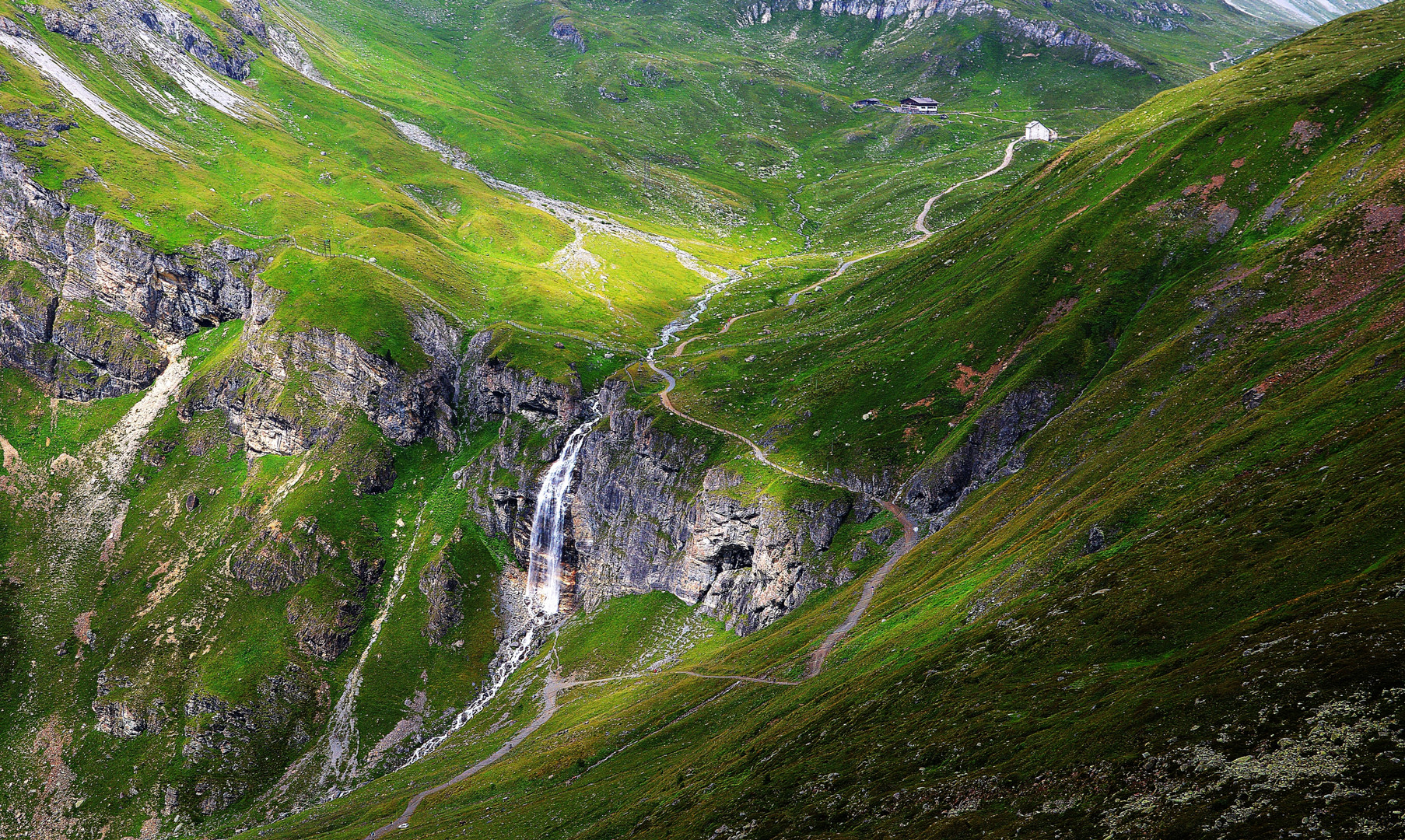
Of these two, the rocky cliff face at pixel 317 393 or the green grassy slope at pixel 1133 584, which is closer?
the green grassy slope at pixel 1133 584

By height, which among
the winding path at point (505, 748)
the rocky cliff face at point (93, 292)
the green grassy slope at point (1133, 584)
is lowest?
the winding path at point (505, 748)

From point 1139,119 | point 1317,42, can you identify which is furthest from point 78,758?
point 1317,42

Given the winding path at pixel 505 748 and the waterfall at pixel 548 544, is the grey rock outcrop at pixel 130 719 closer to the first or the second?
the waterfall at pixel 548 544

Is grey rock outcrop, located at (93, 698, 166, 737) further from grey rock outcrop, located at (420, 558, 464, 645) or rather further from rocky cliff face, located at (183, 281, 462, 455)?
rocky cliff face, located at (183, 281, 462, 455)

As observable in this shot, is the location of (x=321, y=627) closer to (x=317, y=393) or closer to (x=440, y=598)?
(x=440, y=598)

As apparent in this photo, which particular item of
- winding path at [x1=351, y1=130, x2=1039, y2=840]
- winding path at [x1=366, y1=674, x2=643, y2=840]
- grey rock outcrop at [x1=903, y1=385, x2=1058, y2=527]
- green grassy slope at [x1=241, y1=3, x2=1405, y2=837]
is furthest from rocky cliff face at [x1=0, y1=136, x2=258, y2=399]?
grey rock outcrop at [x1=903, y1=385, x2=1058, y2=527]

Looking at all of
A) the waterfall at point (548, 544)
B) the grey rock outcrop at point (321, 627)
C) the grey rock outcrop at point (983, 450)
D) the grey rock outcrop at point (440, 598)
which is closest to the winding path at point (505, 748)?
the waterfall at point (548, 544)

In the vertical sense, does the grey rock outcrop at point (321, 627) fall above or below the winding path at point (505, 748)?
above
